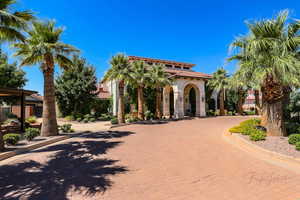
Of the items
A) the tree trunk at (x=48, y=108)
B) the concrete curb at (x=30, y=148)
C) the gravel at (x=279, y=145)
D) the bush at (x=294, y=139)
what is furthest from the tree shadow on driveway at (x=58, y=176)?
the bush at (x=294, y=139)

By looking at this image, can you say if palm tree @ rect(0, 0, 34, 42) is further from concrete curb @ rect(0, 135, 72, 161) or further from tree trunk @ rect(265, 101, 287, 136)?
tree trunk @ rect(265, 101, 287, 136)

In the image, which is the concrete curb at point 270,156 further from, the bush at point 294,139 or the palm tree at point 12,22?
the palm tree at point 12,22

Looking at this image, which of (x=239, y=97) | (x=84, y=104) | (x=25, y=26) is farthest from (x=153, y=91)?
(x=25, y=26)

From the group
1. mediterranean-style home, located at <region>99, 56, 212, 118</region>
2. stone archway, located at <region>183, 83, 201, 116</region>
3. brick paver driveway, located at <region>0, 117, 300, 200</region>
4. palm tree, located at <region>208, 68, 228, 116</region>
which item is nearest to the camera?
brick paver driveway, located at <region>0, 117, 300, 200</region>

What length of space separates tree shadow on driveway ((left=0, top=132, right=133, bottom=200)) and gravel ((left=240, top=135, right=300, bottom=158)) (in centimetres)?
615

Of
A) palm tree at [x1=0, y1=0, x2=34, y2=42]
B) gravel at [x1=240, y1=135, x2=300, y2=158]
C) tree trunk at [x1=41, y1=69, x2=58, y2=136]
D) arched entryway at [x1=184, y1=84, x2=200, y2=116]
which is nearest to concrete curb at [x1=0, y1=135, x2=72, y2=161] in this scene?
tree trunk at [x1=41, y1=69, x2=58, y2=136]

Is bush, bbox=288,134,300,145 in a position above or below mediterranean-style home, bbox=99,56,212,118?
below

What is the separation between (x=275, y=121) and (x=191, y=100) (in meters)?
21.9

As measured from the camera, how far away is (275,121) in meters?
8.41

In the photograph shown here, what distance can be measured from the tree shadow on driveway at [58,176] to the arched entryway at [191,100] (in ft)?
76.4

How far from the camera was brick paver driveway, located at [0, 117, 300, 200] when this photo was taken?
3.81 metres

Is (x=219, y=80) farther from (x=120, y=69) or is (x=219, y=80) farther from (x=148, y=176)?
(x=148, y=176)

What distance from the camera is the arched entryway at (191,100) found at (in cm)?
2778

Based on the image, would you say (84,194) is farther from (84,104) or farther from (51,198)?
(84,104)
